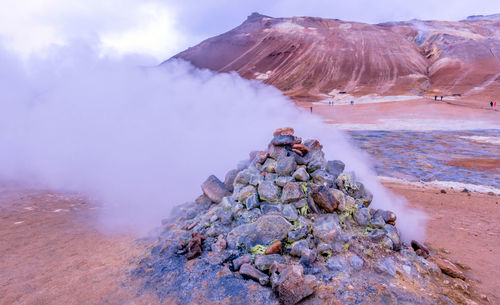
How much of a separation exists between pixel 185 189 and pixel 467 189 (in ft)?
21.9

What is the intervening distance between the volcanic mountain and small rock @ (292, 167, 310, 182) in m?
30.9

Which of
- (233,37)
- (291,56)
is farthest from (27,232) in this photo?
(233,37)

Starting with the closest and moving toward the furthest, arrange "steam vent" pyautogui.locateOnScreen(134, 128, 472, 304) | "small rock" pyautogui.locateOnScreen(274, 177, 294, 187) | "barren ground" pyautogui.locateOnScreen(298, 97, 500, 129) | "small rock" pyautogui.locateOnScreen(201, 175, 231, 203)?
"steam vent" pyautogui.locateOnScreen(134, 128, 472, 304), "small rock" pyautogui.locateOnScreen(274, 177, 294, 187), "small rock" pyautogui.locateOnScreen(201, 175, 231, 203), "barren ground" pyautogui.locateOnScreen(298, 97, 500, 129)

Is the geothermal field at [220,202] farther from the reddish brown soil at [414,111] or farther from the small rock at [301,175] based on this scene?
the reddish brown soil at [414,111]

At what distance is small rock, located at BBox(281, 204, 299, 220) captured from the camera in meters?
3.31

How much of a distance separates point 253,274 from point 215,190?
65.5 inches

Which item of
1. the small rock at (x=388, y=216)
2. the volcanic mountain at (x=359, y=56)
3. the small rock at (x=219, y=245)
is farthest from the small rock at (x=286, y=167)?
the volcanic mountain at (x=359, y=56)

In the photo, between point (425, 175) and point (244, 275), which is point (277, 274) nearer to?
point (244, 275)

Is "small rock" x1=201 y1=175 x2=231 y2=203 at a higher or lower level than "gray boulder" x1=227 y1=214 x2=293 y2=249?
higher

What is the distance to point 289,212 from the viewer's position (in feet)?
11.0

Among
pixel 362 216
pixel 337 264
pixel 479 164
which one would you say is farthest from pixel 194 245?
pixel 479 164

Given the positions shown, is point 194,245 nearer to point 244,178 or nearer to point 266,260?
point 266,260

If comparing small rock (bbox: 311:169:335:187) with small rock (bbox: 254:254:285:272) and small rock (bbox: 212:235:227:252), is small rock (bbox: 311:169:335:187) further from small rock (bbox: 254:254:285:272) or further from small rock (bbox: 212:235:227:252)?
small rock (bbox: 212:235:227:252)

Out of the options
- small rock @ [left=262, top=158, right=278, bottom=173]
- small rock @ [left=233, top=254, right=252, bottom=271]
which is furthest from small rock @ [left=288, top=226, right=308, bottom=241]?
small rock @ [left=262, top=158, right=278, bottom=173]
